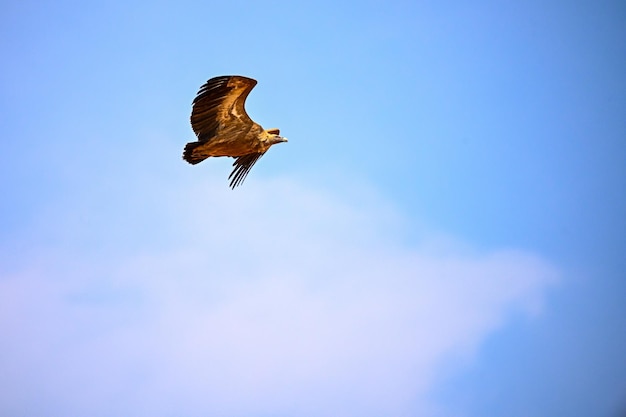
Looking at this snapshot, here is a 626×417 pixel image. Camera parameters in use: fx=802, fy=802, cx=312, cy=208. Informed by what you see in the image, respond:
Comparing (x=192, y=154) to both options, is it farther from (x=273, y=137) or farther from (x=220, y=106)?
(x=273, y=137)

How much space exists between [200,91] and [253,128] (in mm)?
2072

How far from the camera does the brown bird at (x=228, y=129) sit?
20.1 m

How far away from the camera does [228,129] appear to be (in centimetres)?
2112

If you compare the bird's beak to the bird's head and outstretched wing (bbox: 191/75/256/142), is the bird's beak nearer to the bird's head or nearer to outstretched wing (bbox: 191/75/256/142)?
the bird's head

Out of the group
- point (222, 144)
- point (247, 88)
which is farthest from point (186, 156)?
point (247, 88)

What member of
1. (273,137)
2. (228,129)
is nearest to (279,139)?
(273,137)

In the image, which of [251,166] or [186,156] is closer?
[186,156]

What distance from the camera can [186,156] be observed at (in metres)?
21.0

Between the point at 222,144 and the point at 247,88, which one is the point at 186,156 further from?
the point at 247,88

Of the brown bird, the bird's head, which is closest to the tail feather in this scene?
the brown bird

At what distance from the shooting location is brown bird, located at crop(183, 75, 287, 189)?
20.1m

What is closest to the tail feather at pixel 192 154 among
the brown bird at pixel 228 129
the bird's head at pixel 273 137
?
the brown bird at pixel 228 129

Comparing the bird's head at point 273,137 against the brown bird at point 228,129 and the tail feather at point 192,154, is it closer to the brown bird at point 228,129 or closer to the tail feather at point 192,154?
the brown bird at point 228,129

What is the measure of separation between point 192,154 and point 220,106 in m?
1.52
